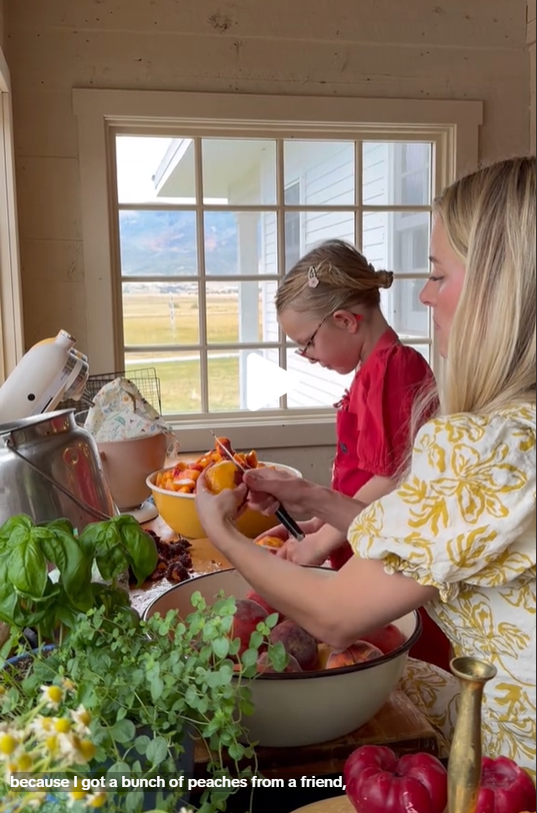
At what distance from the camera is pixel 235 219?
2.76m

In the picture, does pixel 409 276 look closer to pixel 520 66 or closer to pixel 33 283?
pixel 520 66

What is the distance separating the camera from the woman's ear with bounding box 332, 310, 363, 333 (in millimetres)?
1694

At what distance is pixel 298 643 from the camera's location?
0.81 meters

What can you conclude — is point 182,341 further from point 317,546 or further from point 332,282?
point 317,546

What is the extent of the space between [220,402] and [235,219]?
28.2 inches

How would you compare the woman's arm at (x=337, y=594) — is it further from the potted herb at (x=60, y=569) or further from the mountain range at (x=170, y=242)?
the mountain range at (x=170, y=242)

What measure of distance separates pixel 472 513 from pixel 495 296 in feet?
0.84

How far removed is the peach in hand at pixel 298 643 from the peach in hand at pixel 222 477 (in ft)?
1.47

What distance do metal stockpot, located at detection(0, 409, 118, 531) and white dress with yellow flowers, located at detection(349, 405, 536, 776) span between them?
400mm

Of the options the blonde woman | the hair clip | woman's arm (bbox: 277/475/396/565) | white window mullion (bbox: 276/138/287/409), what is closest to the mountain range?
white window mullion (bbox: 276/138/287/409)

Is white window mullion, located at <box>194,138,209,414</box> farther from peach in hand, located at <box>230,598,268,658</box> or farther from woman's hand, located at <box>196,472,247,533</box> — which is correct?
peach in hand, located at <box>230,598,268,658</box>

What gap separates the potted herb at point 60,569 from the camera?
0.61m

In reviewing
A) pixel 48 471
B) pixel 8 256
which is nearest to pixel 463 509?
pixel 48 471

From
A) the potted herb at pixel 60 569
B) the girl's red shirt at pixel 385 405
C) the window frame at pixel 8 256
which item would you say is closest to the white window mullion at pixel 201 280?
the window frame at pixel 8 256
